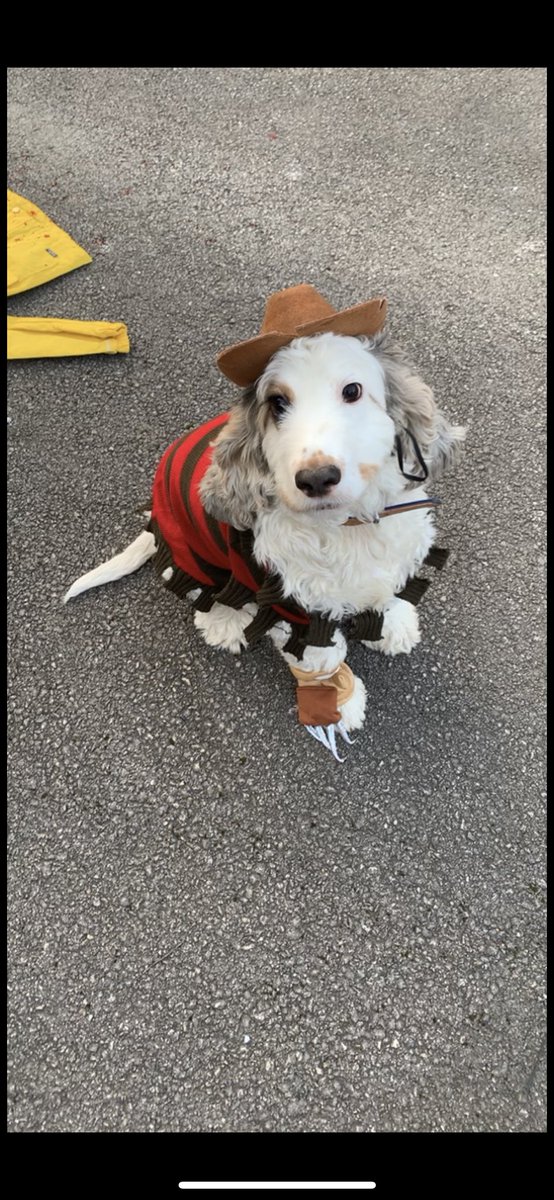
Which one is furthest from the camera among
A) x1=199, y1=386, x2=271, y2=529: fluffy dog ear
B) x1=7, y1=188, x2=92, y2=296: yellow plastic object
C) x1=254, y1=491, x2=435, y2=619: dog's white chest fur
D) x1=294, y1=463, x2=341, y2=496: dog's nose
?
x1=7, y1=188, x2=92, y2=296: yellow plastic object

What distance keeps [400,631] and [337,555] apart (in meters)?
0.71

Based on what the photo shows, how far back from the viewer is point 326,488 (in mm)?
1428

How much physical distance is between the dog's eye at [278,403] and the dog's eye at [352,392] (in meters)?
0.13

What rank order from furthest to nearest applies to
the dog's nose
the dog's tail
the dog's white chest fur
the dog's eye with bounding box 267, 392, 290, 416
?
the dog's tail → the dog's white chest fur → the dog's eye with bounding box 267, 392, 290, 416 → the dog's nose

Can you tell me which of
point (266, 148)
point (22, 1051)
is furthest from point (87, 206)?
point (22, 1051)

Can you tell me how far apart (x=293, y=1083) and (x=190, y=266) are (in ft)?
11.2

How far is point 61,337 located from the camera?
3312 millimetres

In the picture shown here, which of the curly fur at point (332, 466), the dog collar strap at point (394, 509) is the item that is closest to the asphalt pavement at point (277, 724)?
the curly fur at point (332, 466)

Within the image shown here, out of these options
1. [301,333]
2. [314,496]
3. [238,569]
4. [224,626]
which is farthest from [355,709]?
[301,333]

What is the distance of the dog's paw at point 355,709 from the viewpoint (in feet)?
7.59

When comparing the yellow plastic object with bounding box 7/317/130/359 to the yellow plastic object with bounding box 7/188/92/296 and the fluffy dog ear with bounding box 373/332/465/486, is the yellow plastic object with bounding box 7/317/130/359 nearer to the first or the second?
the yellow plastic object with bounding box 7/188/92/296

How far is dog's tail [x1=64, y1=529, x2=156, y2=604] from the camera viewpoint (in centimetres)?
258

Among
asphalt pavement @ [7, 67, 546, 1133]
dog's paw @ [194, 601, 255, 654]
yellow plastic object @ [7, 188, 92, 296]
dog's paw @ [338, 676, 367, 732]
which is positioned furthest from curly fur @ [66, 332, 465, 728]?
yellow plastic object @ [7, 188, 92, 296]

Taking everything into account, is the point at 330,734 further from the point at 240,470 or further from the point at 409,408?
the point at 409,408
